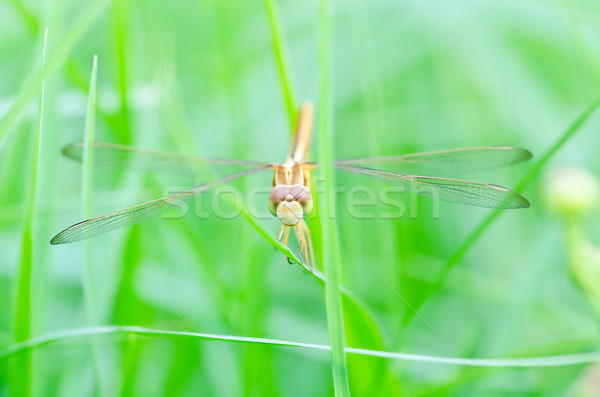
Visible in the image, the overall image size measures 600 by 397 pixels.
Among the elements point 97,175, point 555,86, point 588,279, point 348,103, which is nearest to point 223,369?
point 588,279

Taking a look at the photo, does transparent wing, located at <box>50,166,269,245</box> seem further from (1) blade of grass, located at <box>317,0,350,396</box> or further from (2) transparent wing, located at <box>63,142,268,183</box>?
(1) blade of grass, located at <box>317,0,350,396</box>

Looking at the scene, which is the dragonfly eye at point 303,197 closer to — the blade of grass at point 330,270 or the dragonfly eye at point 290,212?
the dragonfly eye at point 290,212

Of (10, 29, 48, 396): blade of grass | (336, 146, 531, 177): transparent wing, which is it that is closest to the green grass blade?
(336, 146, 531, 177): transparent wing

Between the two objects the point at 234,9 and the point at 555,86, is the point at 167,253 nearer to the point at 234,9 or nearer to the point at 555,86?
the point at 234,9

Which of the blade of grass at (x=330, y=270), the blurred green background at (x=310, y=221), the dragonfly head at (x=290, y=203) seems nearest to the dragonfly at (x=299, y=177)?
the dragonfly head at (x=290, y=203)

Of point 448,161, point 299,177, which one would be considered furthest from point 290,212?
point 448,161

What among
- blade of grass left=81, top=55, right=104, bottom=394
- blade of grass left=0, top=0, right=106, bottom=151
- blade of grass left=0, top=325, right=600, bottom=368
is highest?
blade of grass left=0, top=0, right=106, bottom=151
